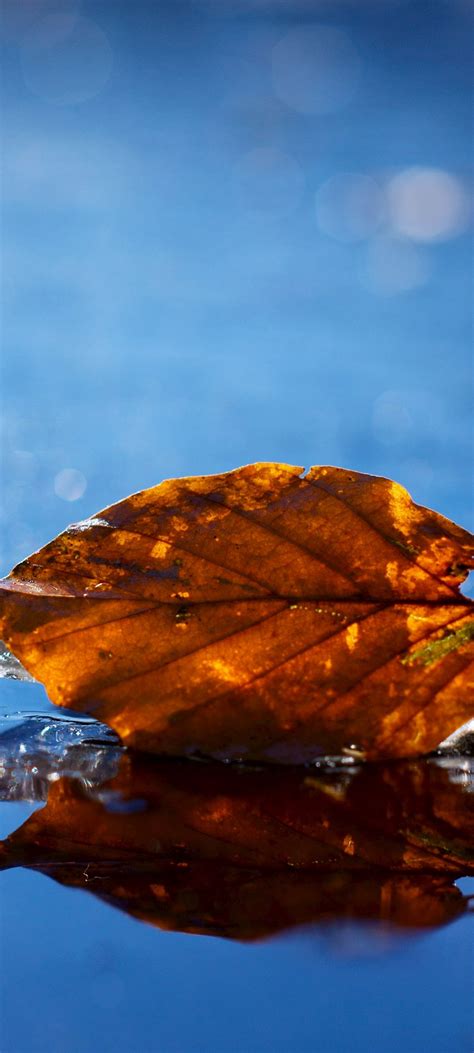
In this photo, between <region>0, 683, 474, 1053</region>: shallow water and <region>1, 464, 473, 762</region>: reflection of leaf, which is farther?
<region>1, 464, 473, 762</region>: reflection of leaf

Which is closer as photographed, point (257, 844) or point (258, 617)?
point (257, 844)

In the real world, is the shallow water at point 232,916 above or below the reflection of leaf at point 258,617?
below

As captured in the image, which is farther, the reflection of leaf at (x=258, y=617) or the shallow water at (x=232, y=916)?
the reflection of leaf at (x=258, y=617)

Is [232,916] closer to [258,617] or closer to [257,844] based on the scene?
[257,844]

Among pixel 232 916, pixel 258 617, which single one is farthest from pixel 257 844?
pixel 258 617

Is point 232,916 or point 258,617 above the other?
point 258,617

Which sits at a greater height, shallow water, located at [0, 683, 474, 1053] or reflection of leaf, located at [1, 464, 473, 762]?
reflection of leaf, located at [1, 464, 473, 762]
